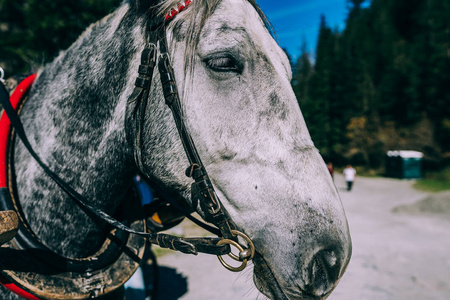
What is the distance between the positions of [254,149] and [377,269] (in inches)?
231

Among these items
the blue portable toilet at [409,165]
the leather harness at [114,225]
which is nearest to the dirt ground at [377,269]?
the leather harness at [114,225]

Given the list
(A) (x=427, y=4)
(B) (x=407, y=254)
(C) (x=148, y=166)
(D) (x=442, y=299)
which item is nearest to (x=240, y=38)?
(C) (x=148, y=166)

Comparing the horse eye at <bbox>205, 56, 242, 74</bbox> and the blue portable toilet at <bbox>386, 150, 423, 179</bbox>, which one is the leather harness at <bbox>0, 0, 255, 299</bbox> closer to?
the horse eye at <bbox>205, 56, 242, 74</bbox>

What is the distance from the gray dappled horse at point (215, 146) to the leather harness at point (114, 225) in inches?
1.5

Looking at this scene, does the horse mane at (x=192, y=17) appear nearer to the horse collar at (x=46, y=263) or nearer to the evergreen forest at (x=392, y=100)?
the horse collar at (x=46, y=263)

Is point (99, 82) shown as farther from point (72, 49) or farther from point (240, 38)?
point (240, 38)

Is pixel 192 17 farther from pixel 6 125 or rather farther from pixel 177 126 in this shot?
pixel 6 125

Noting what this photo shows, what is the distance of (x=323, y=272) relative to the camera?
3.63 ft

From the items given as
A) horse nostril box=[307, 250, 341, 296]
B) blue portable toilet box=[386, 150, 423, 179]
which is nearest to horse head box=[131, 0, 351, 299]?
horse nostril box=[307, 250, 341, 296]

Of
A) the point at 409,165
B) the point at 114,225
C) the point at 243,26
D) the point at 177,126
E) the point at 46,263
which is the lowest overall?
the point at 409,165

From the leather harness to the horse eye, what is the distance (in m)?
0.18

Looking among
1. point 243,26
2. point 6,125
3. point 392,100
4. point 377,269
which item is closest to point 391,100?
point 392,100

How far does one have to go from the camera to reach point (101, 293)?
1.43 metres

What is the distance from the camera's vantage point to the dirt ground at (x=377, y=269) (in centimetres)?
472
